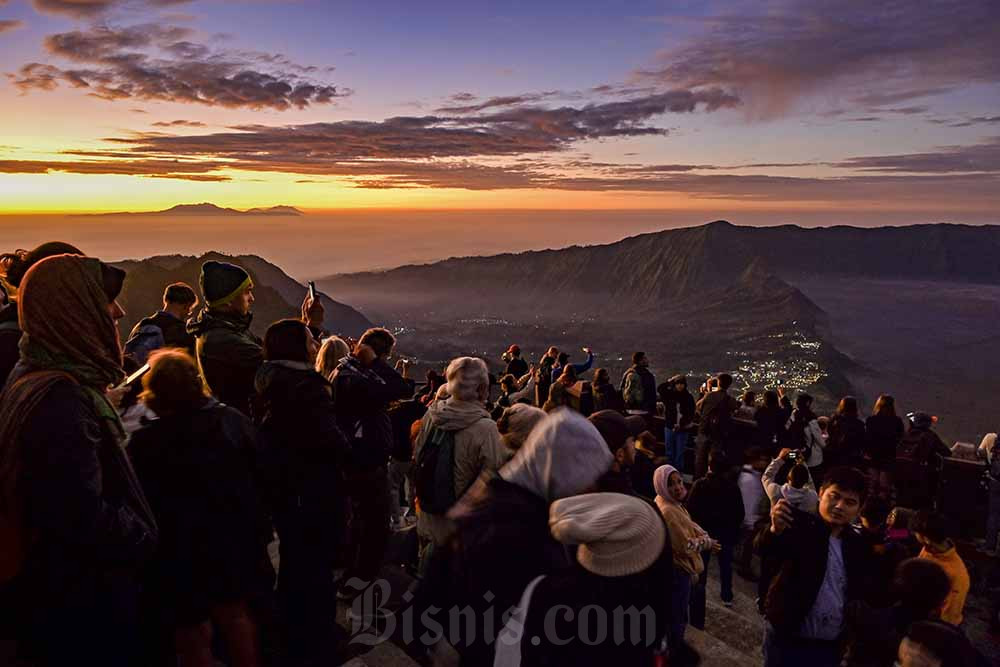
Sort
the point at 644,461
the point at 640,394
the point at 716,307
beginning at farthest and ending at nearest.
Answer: the point at 716,307
the point at 640,394
the point at 644,461

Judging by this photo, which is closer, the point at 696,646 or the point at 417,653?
the point at 417,653

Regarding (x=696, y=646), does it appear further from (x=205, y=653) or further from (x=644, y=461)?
(x=205, y=653)

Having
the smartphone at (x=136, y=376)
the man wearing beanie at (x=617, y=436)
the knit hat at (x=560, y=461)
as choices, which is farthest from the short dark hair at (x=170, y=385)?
the man wearing beanie at (x=617, y=436)

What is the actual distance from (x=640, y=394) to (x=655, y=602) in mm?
6895

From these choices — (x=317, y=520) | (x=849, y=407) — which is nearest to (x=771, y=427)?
(x=849, y=407)

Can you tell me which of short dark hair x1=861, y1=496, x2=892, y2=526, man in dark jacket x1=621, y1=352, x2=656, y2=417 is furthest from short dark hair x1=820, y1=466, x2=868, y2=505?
man in dark jacket x1=621, y1=352, x2=656, y2=417

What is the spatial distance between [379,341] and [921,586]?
3.68 meters

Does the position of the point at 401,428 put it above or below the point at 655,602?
below

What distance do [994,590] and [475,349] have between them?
444ft

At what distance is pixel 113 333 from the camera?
238cm

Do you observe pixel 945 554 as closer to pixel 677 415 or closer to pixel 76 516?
pixel 76 516

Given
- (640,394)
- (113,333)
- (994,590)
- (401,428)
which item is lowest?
(994,590)

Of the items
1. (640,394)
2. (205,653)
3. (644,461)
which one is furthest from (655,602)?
(640,394)

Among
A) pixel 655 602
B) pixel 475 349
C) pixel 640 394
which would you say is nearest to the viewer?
pixel 655 602
